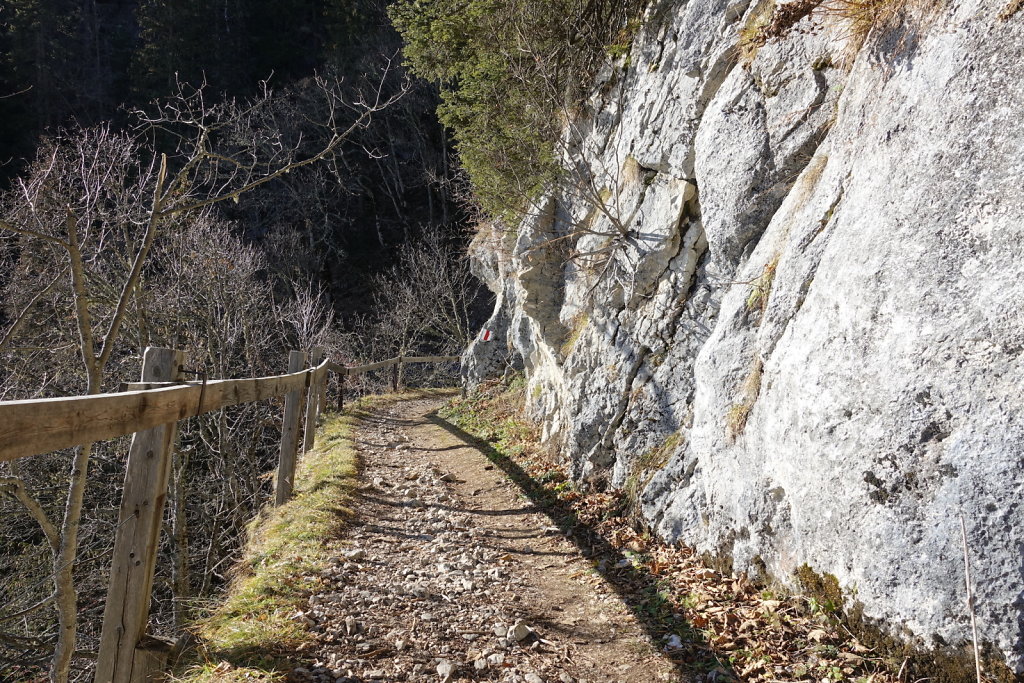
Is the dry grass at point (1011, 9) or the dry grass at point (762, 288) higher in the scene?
the dry grass at point (1011, 9)

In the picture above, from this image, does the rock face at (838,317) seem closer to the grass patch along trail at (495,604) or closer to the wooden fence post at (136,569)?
the grass patch along trail at (495,604)

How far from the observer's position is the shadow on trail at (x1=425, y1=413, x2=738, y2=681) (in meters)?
3.71

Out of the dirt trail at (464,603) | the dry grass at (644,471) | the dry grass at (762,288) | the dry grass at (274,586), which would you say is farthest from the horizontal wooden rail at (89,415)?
the dry grass at (762,288)

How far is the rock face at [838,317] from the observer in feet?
9.75

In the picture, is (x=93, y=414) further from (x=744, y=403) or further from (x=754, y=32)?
(x=754, y=32)

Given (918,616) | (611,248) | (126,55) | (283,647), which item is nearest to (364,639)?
(283,647)

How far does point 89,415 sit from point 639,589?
13.1 ft

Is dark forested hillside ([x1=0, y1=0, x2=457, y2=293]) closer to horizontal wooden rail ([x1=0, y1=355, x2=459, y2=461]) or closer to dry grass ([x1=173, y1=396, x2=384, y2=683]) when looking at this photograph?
dry grass ([x1=173, y1=396, x2=384, y2=683])

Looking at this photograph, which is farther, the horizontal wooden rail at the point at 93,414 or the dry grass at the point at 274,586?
the dry grass at the point at 274,586

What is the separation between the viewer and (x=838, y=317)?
12.5ft

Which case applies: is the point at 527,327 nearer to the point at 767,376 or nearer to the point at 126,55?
the point at 767,376

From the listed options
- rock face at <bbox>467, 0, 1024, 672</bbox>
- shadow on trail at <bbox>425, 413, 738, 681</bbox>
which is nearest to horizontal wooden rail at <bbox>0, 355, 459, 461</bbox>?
shadow on trail at <bbox>425, 413, 738, 681</bbox>

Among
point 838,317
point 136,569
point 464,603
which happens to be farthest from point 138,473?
point 838,317

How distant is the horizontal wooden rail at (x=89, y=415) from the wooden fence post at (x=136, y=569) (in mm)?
252
